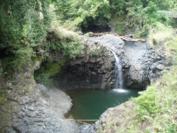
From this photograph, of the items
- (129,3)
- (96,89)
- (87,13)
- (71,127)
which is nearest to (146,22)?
(129,3)

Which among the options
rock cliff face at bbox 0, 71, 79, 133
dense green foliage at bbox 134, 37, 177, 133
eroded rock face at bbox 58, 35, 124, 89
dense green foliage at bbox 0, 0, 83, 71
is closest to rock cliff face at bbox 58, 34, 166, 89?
eroded rock face at bbox 58, 35, 124, 89

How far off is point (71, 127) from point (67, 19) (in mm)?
12685

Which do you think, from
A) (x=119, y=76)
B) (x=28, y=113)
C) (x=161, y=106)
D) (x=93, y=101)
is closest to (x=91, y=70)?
(x=119, y=76)

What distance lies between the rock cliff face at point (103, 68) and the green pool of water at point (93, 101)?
1.73 feet

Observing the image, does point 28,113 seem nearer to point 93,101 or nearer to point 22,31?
point 22,31

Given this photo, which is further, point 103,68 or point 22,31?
point 103,68

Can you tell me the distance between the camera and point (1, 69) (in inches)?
545

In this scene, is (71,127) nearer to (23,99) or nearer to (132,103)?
(23,99)

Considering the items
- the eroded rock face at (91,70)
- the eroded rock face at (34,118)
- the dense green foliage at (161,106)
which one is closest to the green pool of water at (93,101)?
the eroded rock face at (91,70)

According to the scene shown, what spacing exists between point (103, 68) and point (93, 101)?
93.0 inches

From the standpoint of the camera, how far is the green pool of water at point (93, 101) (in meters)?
16.5

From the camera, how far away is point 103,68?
65.4 feet

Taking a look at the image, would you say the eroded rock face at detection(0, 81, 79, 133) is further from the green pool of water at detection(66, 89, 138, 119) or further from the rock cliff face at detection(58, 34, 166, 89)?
the rock cliff face at detection(58, 34, 166, 89)

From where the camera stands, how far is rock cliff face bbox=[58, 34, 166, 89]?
19391mm
